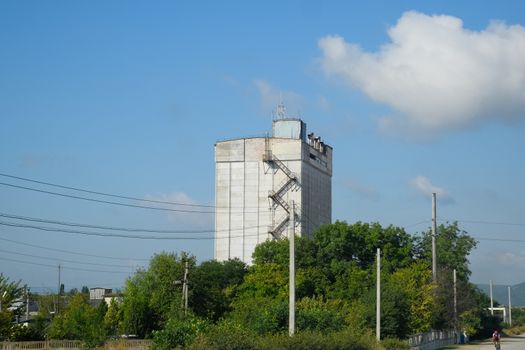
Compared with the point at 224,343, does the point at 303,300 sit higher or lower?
higher

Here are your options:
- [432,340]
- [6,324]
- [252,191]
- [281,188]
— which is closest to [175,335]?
[6,324]

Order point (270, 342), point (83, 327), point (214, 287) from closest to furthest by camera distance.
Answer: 1. point (270, 342)
2. point (83, 327)
3. point (214, 287)

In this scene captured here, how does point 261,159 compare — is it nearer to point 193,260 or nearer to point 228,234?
point 228,234

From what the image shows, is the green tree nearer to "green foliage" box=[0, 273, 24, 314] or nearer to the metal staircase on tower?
"green foliage" box=[0, 273, 24, 314]

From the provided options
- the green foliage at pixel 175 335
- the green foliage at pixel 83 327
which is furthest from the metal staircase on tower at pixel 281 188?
the green foliage at pixel 175 335

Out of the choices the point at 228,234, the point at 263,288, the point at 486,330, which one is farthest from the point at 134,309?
the point at 486,330

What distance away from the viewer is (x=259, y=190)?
9469 centimetres

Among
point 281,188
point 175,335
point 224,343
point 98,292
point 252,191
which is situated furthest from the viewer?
point 98,292

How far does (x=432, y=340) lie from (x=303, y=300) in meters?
15.2

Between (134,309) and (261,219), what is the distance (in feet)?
114

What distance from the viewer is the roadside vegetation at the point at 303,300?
39.0 m

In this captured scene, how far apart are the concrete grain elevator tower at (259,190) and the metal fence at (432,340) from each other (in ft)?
78.1

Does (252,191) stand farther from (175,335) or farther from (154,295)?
(175,335)

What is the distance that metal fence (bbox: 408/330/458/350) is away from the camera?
181 ft
